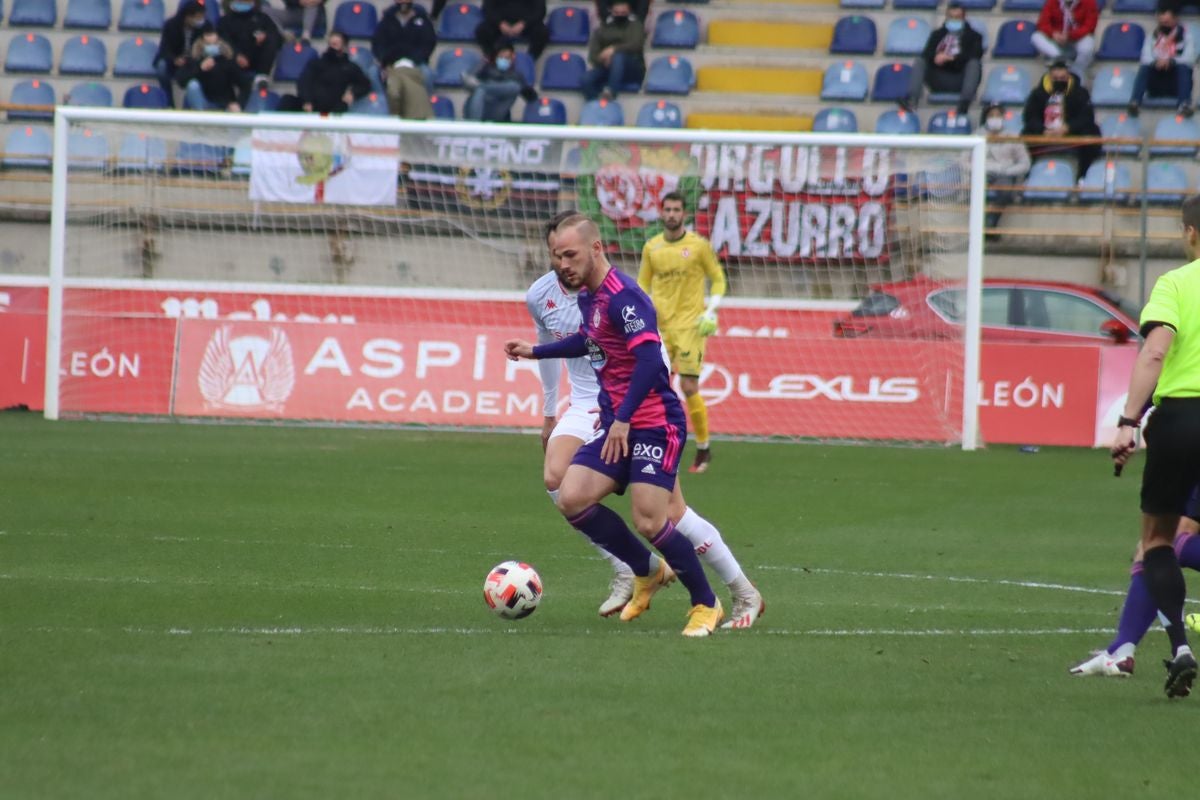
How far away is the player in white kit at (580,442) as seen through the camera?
25.8ft

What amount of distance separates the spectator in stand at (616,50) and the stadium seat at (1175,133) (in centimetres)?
728

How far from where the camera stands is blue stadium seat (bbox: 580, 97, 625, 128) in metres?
24.3

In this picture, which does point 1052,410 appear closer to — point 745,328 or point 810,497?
point 745,328

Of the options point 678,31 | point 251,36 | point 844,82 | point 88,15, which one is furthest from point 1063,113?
point 88,15

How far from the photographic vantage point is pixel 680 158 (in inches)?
748

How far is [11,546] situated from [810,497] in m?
6.33

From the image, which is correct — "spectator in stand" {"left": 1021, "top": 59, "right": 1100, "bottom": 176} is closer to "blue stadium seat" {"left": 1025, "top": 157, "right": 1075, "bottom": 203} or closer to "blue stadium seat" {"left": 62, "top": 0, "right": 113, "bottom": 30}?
"blue stadium seat" {"left": 1025, "top": 157, "right": 1075, "bottom": 203}

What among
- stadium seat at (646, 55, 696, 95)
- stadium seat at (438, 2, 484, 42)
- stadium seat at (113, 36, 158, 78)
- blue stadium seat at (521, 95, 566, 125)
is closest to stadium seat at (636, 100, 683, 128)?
stadium seat at (646, 55, 696, 95)

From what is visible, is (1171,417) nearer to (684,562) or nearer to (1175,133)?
(684,562)

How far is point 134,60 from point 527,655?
2068cm

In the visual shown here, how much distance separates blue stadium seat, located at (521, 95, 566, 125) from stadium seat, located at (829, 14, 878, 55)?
4482 millimetres

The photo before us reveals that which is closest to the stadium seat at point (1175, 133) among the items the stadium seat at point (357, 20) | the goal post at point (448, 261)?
the goal post at point (448, 261)

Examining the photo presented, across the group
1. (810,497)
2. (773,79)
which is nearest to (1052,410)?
(810,497)

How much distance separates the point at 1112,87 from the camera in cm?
2447
